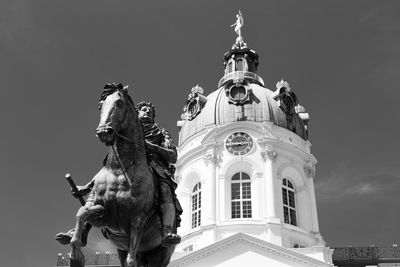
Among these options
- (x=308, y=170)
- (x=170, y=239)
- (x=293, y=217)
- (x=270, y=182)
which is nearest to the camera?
(x=170, y=239)

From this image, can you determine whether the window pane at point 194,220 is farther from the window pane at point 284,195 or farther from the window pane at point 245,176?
the window pane at point 284,195

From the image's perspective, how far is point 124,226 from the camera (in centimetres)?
711

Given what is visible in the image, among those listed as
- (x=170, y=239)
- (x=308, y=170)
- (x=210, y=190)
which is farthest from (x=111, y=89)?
(x=308, y=170)

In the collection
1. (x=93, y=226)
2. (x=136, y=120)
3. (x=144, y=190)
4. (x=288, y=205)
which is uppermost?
(x=288, y=205)

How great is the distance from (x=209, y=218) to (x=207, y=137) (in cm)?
721

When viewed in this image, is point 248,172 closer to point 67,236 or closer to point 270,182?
point 270,182

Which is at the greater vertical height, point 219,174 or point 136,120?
point 219,174

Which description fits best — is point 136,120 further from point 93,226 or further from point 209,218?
point 209,218

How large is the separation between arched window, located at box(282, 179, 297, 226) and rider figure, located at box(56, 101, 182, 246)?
35907 millimetres

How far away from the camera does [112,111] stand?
711 cm

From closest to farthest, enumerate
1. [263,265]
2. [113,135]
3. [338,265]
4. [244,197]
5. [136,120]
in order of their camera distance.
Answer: [113,135], [136,120], [263,265], [244,197], [338,265]

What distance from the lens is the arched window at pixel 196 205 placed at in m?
44.5

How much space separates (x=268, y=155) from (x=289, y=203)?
4.63 meters

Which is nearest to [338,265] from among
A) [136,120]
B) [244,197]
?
[244,197]
